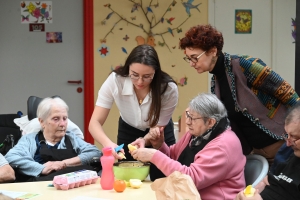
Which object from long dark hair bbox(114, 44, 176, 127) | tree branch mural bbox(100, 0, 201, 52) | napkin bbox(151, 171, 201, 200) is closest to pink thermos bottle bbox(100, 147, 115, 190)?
napkin bbox(151, 171, 201, 200)

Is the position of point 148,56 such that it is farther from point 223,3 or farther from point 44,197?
point 223,3

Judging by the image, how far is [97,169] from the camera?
2.82 m

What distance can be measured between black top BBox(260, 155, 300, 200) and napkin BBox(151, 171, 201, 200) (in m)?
0.44

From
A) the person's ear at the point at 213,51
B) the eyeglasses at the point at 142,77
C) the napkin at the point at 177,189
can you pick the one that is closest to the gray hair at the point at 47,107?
the eyeglasses at the point at 142,77

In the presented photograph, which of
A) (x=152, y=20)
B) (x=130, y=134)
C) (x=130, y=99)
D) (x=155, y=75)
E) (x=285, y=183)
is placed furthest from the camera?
(x=152, y=20)

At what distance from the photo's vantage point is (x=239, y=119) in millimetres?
2502

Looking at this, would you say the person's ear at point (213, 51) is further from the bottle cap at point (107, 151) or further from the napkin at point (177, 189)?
the napkin at point (177, 189)

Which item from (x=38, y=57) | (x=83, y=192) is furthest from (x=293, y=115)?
(x=38, y=57)

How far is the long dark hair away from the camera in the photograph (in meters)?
2.52

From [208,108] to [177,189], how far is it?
0.64m

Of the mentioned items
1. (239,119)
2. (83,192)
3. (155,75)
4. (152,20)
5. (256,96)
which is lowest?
(83,192)

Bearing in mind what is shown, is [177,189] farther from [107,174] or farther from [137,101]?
[137,101]

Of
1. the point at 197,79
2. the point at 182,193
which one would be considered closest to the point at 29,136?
the point at 182,193

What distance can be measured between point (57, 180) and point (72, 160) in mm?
762
